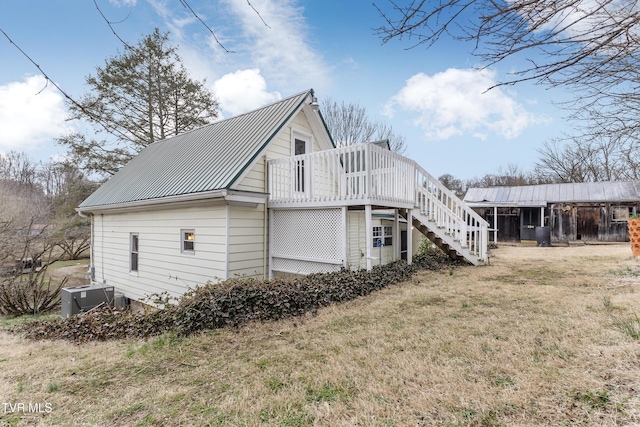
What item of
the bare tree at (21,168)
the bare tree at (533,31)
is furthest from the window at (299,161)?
the bare tree at (21,168)

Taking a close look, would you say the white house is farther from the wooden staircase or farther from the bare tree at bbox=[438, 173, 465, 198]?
the bare tree at bbox=[438, 173, 465, 198]

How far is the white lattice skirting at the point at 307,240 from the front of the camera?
718 centimetres

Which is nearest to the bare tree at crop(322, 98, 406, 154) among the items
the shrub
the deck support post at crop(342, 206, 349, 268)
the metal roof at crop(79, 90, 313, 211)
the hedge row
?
the metal roof at crop(79, 90, 313, 211)

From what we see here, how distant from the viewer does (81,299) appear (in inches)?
353

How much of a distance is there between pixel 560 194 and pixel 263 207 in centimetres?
1937

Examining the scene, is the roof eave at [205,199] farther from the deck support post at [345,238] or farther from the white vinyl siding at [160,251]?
the deck support post at [345,238]

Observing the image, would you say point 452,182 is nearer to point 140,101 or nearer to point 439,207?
point 439,207

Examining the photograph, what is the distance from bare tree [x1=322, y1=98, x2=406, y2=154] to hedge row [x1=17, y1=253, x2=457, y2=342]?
19.0 m

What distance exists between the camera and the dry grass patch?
7.72 feet

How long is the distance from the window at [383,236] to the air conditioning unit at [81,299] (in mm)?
8572

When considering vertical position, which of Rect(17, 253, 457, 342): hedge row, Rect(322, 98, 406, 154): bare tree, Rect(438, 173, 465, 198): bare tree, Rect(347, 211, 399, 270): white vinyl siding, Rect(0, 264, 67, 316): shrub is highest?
Rect(322, 98, 406, 154): bare tree

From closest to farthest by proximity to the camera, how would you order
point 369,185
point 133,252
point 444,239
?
1. point 369,185
2. point 444,239
3. point 133,252

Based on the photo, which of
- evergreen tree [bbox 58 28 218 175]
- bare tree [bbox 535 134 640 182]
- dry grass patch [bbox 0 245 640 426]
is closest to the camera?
dry grass patch [bbox 0 245 640 426]

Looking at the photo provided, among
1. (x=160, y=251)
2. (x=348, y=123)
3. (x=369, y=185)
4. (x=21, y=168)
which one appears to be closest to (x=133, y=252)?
(x=160, y=251)
